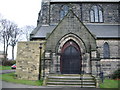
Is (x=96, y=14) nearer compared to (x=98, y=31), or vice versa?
(x=98, y=31)

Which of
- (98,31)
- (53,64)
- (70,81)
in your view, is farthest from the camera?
(98,31)

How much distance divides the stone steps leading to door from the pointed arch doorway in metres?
1.73

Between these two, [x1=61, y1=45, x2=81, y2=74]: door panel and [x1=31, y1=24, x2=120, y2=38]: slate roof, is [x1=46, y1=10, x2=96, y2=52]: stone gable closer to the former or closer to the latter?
[x1=61, y1=45, x2=81, y2=74]: door panel

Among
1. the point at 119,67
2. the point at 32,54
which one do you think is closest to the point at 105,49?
the point at 119,67

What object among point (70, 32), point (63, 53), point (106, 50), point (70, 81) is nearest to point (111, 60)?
point (106, 50)

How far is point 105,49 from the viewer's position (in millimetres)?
18031

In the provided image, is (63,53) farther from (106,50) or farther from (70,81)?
(106,50)

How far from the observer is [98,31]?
19781 millimetres

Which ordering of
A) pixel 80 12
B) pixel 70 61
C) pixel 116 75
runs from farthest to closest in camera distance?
pixel 80 12 < pixel 116 75 < pixel 70 61

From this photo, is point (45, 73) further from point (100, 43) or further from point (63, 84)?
point (100, 43)

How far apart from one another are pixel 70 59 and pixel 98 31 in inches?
315

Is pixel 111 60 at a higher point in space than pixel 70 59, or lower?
lower

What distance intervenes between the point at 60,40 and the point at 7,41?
36732 mm

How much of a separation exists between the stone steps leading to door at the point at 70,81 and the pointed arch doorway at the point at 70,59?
5.67ft
